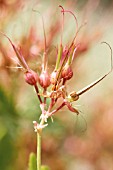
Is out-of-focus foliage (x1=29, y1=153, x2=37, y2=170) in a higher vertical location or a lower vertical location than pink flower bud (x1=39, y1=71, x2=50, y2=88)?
lower

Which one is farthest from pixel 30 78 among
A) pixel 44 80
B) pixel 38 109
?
pixel 38 109

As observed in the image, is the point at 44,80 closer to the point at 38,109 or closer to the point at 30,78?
the point at 30,78

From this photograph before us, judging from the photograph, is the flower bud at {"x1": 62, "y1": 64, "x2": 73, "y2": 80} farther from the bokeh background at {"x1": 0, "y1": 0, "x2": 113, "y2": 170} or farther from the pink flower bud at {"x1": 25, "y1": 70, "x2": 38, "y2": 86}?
the bokeh background at {"x1": 0, "y1": 0, "x2": 113, "y2": 170}

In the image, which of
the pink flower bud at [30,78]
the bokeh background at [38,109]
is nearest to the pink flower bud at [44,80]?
the pink flower bud at [30,78]

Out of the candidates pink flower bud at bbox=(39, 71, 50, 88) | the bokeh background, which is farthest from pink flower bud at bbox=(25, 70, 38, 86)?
the bokeh background

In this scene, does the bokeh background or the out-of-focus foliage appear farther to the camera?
the bokeh background

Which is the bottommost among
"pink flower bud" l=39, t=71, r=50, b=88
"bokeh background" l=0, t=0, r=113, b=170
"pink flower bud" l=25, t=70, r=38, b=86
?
"bokeh background" l=0, t=0, r=113, b=170

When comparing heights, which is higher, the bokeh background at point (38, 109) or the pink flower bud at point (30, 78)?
the pink flower bud at point (30, 78)

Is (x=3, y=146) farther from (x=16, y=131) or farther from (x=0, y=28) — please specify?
(x=0, y=28)

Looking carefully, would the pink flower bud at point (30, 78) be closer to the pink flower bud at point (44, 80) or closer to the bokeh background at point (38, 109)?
the pink flower bud at point (44, 80)

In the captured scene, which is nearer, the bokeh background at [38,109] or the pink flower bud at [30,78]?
the pink flower bud at [30,78]
